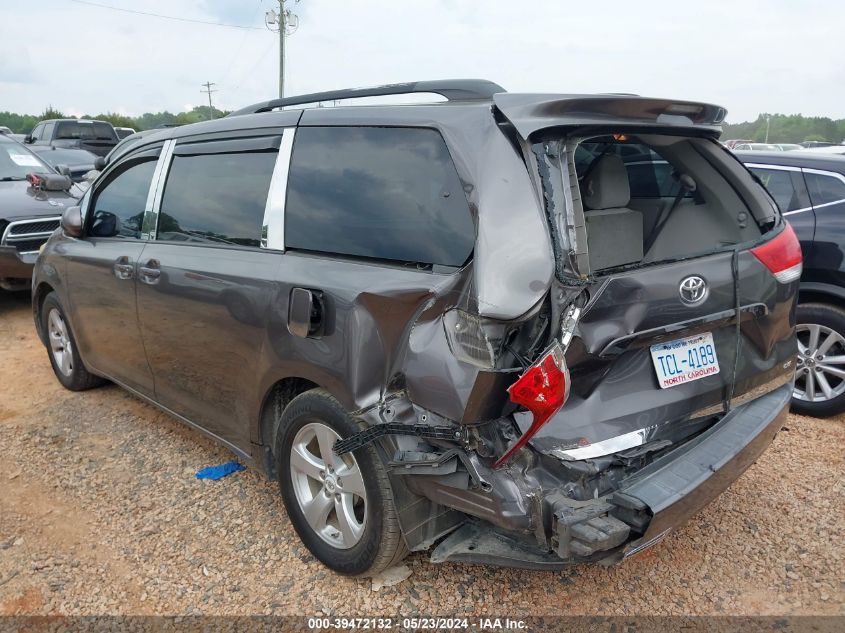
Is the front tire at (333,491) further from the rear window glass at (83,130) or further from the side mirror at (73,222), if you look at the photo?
the rear window glass at (83,130)

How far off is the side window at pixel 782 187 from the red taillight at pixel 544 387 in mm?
3199

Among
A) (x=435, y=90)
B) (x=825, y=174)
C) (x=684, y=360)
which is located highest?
(x=435, y=90)

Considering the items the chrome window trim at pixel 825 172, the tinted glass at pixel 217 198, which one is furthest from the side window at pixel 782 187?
the tinted glass at pixel 217 198

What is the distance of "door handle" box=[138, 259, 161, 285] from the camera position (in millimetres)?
3332

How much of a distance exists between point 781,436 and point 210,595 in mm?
3417

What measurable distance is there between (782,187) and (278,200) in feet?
11.7

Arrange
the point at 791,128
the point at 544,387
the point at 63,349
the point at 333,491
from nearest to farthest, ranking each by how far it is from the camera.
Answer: the point at 544,387, the point at 333,491, the point at 63,349, the point at 791,128

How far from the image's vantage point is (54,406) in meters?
4.52

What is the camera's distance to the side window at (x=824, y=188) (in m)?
4.16

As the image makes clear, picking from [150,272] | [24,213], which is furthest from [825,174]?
[24,213]

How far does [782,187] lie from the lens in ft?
14.4

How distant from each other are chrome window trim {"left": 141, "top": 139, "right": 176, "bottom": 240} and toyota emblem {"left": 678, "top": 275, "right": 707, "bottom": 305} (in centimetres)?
272

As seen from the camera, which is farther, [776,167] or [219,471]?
[776,167]

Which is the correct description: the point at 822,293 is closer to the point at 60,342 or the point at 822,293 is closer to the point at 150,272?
the point at 150,272
